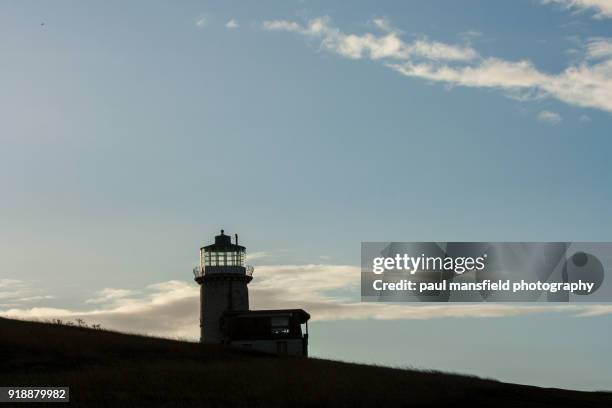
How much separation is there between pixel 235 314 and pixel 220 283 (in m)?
7.09

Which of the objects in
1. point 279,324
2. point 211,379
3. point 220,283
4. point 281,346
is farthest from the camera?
point 220,283

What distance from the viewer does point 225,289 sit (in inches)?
2891

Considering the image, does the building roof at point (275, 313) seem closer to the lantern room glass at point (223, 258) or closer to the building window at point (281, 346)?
the building window at point (281, 346)

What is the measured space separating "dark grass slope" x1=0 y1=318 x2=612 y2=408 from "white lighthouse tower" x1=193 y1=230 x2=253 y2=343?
17.0m

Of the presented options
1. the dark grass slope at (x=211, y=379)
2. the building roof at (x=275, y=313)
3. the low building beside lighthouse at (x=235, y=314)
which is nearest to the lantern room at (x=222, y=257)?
the low building beside lighthouse at (x=235, y=314)

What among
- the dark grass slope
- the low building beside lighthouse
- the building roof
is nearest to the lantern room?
the low building beside lighthouse

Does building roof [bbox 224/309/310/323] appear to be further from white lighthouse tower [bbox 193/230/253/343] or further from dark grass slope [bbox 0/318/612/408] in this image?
dark grass slope [bbox 0/318/612/408]

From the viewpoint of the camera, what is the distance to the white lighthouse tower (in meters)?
72.8

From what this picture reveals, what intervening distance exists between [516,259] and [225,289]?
2246 cm

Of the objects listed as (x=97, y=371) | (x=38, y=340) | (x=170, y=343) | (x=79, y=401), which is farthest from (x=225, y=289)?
(x=79, y=401)

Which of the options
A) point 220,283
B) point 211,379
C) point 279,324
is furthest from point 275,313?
point 211,379

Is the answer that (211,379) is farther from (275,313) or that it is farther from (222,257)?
(222,257)

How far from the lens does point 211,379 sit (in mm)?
39500

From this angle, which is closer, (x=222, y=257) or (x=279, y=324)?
(x=279, y=324)
